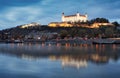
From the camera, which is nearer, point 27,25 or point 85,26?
point 85,26

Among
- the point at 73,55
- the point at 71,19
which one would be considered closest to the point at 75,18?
the point at 71,19

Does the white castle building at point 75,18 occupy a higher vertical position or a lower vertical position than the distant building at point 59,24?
higher

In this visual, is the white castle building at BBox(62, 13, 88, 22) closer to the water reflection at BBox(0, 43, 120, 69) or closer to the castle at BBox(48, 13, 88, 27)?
the castle at BBox(48, 13, 88, 27)

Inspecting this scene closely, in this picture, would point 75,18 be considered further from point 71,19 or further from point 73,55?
point 73,55

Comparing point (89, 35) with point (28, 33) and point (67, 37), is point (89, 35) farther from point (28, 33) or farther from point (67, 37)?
point (28, 33)

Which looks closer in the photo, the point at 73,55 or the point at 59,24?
the point at 73,55

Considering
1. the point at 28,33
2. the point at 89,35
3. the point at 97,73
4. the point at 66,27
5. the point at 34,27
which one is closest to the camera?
the point at 97,73

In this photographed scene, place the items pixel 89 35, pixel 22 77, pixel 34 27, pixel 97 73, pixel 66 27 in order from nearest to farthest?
pixel 22 77 → pixel 97 73 → pixel 89 35 → pixel 66 27 → pixel 34 27

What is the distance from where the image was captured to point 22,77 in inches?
448

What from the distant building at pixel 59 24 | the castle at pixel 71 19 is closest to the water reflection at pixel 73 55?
the distant building at pixel 59 24

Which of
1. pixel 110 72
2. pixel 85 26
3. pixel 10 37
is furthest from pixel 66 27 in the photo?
pixel 110 72

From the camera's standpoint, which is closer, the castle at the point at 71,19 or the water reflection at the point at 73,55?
the water reflection at the point at 73,55

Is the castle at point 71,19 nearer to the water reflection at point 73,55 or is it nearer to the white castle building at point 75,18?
the white castle building at point 75,18

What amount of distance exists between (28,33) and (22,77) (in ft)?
373
